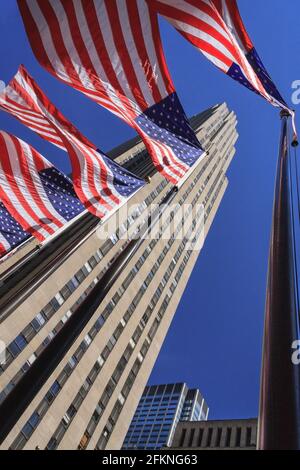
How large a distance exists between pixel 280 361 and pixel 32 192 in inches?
486

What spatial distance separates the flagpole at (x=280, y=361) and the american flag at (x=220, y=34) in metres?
6.79

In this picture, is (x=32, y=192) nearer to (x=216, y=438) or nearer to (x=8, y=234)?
(x=8, y=234)

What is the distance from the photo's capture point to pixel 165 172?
11953mm

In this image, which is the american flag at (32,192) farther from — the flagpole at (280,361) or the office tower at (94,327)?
the flagpole at (280,361)

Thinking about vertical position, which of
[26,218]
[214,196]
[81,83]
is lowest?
→ [81,83]

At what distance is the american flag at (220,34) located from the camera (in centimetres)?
970

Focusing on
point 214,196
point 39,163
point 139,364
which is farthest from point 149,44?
point 214,196

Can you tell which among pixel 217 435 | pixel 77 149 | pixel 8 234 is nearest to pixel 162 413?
pixel 217 435

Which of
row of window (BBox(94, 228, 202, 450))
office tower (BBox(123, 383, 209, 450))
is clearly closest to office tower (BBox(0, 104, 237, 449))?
row of window (BBox(94, 228, 202, 450))

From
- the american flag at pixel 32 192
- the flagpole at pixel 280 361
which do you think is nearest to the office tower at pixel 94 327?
the american flag at pixel 32 192

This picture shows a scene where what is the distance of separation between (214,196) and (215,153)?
10.5m

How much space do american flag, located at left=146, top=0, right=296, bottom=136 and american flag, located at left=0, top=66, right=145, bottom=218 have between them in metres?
4.46

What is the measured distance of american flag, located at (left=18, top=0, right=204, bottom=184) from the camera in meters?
9.31
